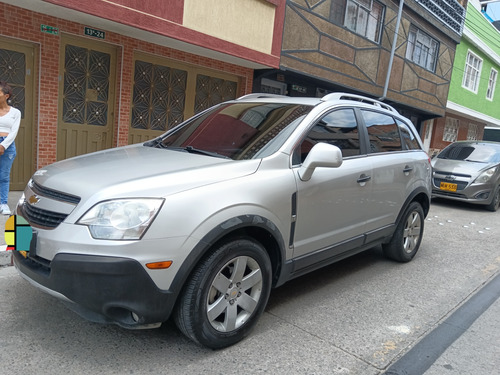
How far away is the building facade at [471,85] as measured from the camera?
66.4ft

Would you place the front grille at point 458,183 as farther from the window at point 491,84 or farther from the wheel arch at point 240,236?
the window at point 491,84

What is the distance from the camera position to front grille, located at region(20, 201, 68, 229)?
2572mm

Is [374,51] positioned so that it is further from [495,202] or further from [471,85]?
[471,85]

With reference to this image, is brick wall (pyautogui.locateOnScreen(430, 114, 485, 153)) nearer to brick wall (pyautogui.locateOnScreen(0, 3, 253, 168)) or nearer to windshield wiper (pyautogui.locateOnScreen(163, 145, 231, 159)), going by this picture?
brick wall (pyautogui.locateOnScreen(0, 3, 253, 168))

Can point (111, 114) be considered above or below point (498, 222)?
above

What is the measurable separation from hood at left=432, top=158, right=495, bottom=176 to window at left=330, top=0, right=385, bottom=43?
16.8ft

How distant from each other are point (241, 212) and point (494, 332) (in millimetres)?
2435

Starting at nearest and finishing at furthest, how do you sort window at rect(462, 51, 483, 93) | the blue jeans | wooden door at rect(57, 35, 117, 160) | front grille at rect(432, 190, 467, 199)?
the blue jeans
wooden door at rect(57, 35, 117, 160)
front grille at rect(432, 190, 467, 199)
window at rect(462, 51, 483, 93)

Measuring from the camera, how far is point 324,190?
11.4ft

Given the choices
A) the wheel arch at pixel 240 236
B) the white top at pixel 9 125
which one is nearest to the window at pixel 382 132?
the wheel arch at pixel 240 236

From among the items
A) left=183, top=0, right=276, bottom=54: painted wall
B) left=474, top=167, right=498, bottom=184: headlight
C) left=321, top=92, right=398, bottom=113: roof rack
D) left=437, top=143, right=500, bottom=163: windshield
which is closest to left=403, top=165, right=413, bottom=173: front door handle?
left=321, top=92, right=398, bottom=113: roof rack

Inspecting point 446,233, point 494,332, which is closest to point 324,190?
point 494,332

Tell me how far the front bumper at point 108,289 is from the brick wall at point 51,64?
17.3 ft

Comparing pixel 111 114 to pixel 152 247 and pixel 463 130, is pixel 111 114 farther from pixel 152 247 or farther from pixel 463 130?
pixel 463 130
